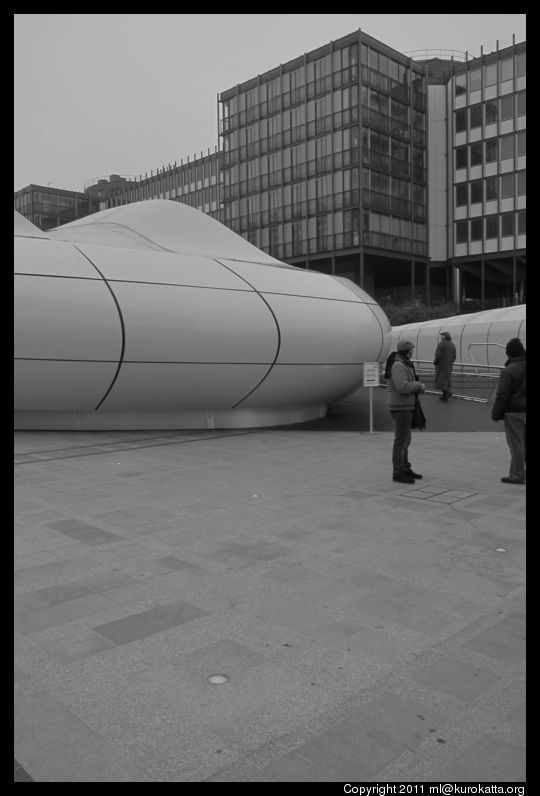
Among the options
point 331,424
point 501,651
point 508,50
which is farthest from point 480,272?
point 501,651

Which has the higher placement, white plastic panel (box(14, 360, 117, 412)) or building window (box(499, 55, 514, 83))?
building window (box(499, 55, 514, 83))

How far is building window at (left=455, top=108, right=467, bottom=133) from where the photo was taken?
50250mm

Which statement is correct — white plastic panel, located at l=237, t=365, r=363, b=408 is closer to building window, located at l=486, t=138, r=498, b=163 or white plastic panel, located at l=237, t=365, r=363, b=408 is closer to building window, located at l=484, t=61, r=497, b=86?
building window, located at l=486, t=138, r=498, b=163

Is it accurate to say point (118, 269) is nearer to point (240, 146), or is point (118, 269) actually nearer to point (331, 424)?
point (331, 424)

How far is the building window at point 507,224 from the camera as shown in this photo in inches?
1896

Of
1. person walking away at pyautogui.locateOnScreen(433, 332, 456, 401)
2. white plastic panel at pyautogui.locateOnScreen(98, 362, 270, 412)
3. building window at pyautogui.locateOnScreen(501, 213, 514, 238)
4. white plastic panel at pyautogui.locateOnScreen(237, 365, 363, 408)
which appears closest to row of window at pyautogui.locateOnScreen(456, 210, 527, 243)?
building window at pyautogui.locateOnScreen(501, 213, 514, 238)

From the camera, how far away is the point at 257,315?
1173cm

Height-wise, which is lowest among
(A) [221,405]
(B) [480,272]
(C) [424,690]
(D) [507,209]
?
(C) [424,690]

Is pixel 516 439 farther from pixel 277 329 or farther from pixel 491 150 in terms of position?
pixel 491 150

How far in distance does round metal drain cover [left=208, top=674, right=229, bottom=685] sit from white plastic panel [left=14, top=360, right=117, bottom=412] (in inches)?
318

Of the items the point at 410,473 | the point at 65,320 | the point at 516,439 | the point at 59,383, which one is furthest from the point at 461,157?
the point at 410,473

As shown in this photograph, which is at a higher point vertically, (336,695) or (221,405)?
(221,405)

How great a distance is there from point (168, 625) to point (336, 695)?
1.14 metres

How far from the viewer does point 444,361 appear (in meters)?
→ 17.4
